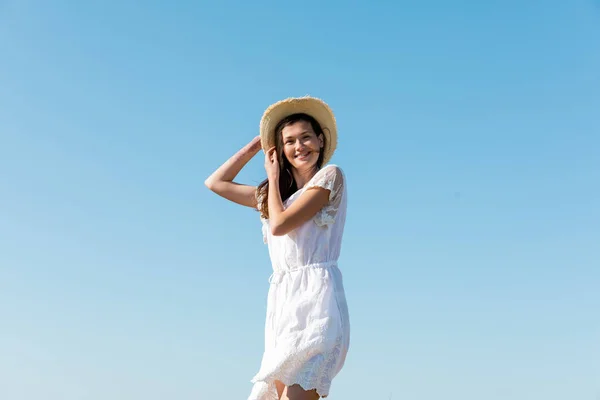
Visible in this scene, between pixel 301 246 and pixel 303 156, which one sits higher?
pixel 303 156

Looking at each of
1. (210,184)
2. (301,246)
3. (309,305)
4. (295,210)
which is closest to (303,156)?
(295,210)

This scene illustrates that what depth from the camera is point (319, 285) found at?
5215 millimetres

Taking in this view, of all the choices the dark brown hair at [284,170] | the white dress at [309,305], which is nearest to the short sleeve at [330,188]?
the white dress at [309,305]

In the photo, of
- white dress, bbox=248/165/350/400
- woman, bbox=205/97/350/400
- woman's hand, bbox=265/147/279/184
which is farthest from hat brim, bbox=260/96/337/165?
white dress, bbox=248/165/350/400

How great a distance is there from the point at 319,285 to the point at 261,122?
1.37 meters

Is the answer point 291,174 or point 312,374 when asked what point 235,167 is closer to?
point 291,174

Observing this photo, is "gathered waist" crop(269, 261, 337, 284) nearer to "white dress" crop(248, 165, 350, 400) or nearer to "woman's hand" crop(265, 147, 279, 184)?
"white dress" crop(248, 165, 350, 400)

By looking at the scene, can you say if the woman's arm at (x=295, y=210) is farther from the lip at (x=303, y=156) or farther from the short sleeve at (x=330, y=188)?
the lip at (x=303, y=156)

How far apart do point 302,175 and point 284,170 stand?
131 mm

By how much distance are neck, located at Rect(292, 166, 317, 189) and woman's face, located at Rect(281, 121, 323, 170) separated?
1.5 inches

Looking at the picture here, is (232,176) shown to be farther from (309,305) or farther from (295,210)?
(309,305)

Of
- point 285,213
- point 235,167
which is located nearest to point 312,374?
point 285,213

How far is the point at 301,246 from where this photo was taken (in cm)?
537

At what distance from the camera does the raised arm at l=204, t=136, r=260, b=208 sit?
6.10 meters
